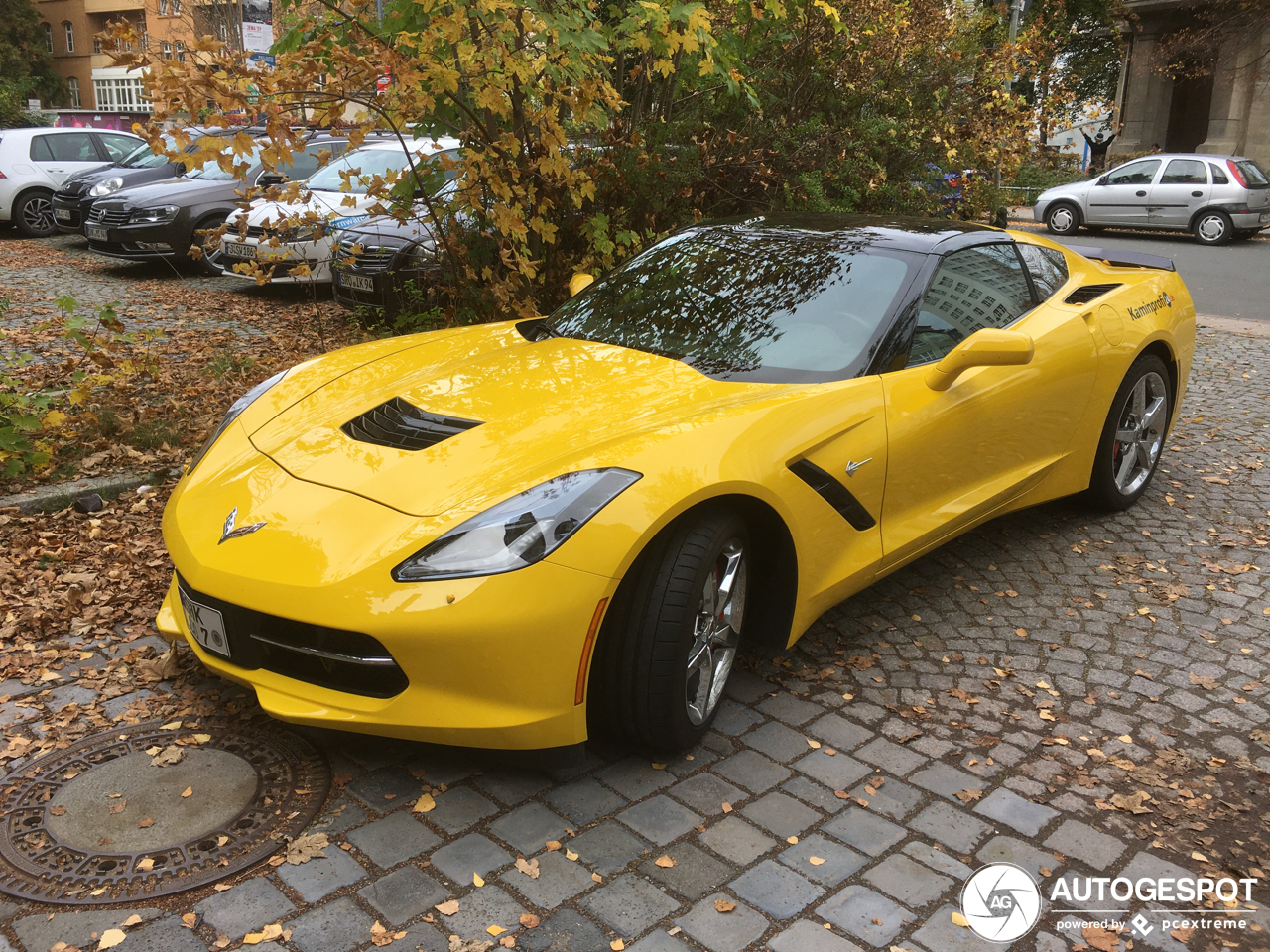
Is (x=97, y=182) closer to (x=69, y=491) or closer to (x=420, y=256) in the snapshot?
(x=420, y=256)

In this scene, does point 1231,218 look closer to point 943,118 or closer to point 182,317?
point 943,118

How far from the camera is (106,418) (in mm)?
5637

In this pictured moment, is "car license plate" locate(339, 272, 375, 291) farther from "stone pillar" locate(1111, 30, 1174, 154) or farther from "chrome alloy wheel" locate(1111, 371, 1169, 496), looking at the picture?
"stone pillar" locate(1111, 30, 1174, 154)

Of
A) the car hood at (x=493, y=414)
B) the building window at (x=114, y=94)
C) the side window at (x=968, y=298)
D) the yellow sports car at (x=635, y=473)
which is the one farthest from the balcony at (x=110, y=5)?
the side window at (x=968, y=298)

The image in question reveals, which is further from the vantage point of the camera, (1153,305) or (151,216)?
(151,216)

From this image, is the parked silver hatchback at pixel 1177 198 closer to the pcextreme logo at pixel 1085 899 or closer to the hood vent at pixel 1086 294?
the hood vent at pixel 1086 294

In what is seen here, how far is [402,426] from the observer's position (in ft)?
10.9

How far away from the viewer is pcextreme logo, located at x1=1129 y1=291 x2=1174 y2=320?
16.0ft

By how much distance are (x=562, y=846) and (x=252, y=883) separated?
0.75m

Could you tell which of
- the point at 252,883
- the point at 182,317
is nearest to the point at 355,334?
the point at 182,317

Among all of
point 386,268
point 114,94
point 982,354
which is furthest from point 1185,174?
point 114,94

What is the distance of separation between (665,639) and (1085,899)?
1.21 m

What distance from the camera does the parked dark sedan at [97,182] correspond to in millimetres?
13375

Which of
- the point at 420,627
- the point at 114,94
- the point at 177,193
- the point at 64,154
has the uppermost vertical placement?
the point at 114,94
